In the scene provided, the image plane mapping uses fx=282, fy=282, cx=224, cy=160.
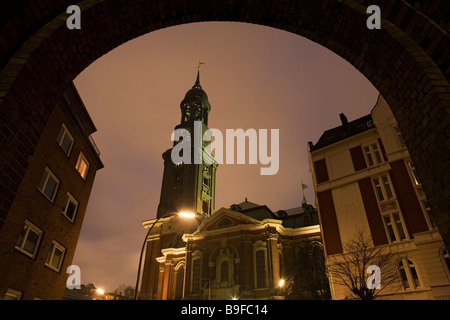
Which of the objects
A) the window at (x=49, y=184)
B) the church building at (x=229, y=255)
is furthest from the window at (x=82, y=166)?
the church building at (x=229, y=255)

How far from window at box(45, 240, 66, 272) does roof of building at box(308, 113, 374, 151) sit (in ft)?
71.2

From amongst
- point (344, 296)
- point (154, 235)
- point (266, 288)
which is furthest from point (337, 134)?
point (154, 235)

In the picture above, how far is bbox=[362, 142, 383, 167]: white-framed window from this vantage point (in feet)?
75.0

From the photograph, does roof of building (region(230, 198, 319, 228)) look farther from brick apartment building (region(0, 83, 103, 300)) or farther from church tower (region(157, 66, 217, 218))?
brick apartment building (region(0, 83, 103, 300))

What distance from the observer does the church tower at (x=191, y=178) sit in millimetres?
52000

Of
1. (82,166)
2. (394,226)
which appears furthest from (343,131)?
(82,166)

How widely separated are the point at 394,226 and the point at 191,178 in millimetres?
38275

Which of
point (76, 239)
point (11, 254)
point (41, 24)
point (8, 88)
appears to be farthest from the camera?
point (76, 239)

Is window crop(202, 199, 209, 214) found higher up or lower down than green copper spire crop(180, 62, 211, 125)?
lower down

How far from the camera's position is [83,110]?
61.9 ft

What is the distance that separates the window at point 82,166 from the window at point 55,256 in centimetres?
485

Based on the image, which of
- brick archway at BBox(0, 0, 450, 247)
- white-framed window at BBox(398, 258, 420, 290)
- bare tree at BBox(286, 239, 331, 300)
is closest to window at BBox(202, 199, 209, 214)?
bare tree at BBox(286, 239, 331, 300)

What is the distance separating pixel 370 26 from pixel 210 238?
38.5 meters

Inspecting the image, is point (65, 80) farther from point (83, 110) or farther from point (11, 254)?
point (83, 110)
